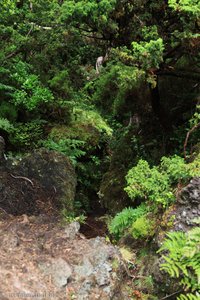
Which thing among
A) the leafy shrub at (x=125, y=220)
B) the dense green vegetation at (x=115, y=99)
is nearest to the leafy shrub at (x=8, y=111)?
the dense green vegetation at (x=115, y=99)

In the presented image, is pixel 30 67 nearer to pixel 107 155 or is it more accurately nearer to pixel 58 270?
pixel 107 155

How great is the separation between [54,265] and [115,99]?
705 cm

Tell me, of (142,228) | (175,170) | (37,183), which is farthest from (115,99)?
(142,228)

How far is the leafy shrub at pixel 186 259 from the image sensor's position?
3738mm

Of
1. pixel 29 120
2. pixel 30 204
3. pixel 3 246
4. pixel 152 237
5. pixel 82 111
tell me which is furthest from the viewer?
pixel 82 111

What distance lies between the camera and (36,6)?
8914mm

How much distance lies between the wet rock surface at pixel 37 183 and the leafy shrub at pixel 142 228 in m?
1.29

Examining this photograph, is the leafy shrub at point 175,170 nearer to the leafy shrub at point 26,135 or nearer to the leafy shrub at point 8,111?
the leafy shrub at point 26,135

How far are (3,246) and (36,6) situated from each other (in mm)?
6729

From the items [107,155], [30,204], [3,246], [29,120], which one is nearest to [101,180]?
[107,155]

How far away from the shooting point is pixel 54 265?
430 cm

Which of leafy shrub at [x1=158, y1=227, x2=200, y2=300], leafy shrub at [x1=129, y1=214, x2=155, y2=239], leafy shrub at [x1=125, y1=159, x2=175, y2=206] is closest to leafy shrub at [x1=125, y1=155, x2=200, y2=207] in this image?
leafy shrub at [x1=125, y1=159, x2=175, y2=206]

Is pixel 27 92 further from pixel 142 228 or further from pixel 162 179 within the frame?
pixel 142 228

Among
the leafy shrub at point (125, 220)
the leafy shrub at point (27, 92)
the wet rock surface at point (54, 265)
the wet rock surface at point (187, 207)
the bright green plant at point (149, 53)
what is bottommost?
the leafy shrub at point (125, 220)
